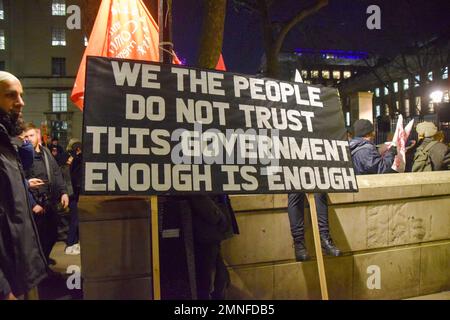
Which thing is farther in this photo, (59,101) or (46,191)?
(59,101)

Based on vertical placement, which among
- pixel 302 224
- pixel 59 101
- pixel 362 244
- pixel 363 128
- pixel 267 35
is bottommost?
pixel 362 244

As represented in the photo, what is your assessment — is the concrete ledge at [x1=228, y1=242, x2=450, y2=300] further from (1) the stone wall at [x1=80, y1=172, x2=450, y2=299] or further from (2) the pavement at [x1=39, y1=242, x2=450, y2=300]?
(2) the pavement at [x1=39, y1=242, x2=450, y2=300]

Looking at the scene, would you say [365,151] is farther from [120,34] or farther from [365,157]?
[120,34]

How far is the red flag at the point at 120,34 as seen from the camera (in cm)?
429

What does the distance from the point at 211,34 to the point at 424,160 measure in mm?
4113

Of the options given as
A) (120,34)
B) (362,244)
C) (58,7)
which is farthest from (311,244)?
(58,7)

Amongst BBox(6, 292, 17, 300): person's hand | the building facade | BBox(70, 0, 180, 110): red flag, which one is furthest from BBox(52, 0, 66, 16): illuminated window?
BBox(6, 292, 17, 300): person's hand

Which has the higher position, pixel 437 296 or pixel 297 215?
pixel 297 215

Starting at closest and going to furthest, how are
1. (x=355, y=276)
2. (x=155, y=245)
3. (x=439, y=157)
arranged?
1. (x=155, y=245)
2. (x=355, y=276)
3. (x=439, y=157)

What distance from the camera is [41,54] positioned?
150 feet

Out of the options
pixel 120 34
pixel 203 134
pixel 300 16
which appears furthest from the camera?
pixel 300 16

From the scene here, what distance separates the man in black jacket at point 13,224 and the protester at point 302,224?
8.45ft
